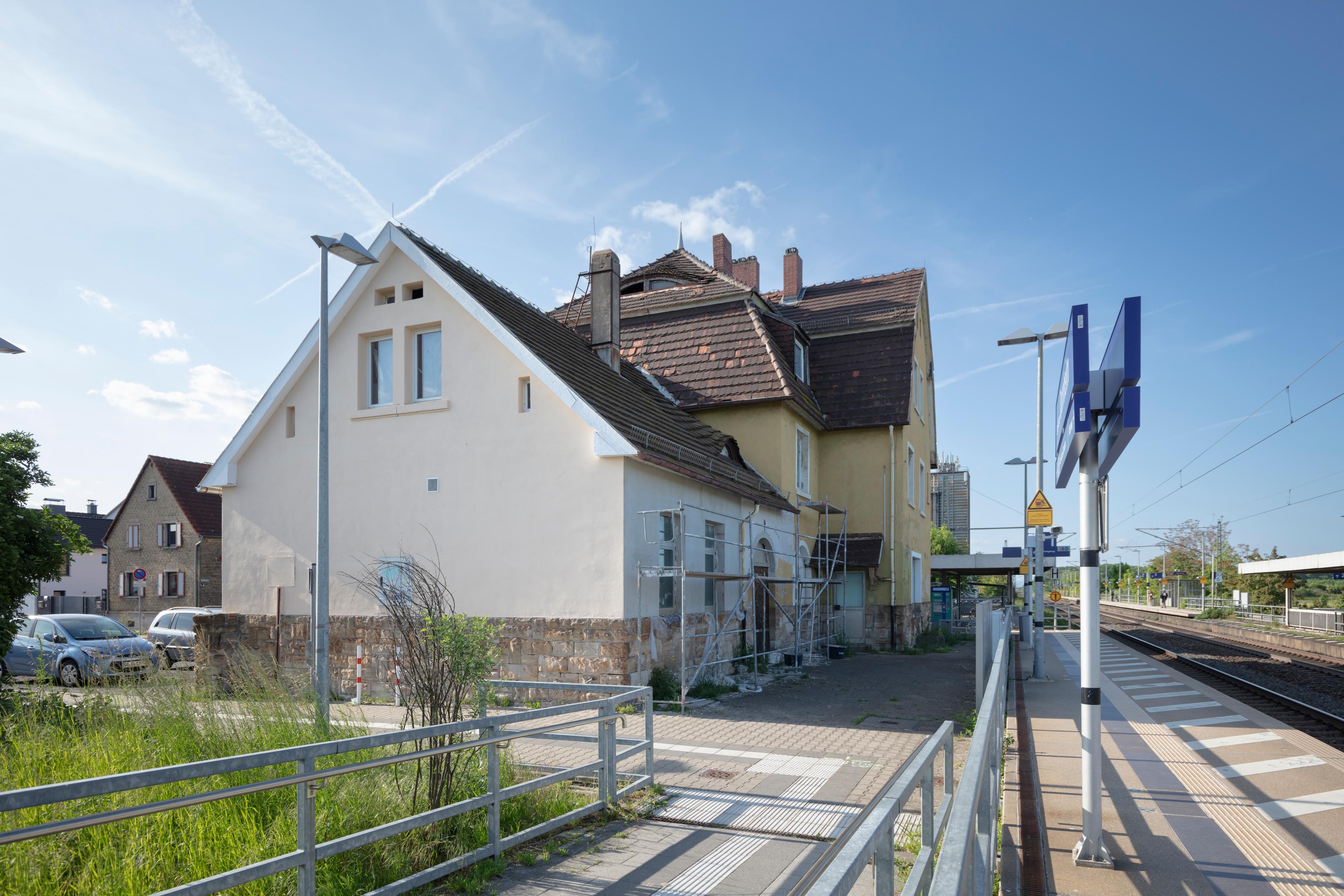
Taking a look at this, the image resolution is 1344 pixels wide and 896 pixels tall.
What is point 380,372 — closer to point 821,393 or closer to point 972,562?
point 821,393

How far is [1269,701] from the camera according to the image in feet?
49.6

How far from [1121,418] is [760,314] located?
64.8ft

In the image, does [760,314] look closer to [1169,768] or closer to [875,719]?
[875,719]

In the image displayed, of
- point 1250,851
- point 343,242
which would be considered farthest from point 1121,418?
point 343,242

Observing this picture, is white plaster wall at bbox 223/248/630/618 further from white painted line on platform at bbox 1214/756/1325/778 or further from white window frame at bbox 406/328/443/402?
white painted line on platform at bbox 1214/756/1325/778

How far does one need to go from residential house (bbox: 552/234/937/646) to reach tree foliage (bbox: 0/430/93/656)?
14459 mm

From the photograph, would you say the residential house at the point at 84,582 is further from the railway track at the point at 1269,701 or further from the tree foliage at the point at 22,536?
the railway track at the point at 1269,701

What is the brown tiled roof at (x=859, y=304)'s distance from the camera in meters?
26.5

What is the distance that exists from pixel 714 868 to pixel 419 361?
475 inches

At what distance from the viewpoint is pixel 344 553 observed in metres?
15.6

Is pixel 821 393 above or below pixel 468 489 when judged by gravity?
above

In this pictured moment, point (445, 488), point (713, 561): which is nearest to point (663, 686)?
point (713, 561)

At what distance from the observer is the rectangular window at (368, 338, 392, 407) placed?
16078 millimetres

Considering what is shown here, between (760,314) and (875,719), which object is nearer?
(875,719)
